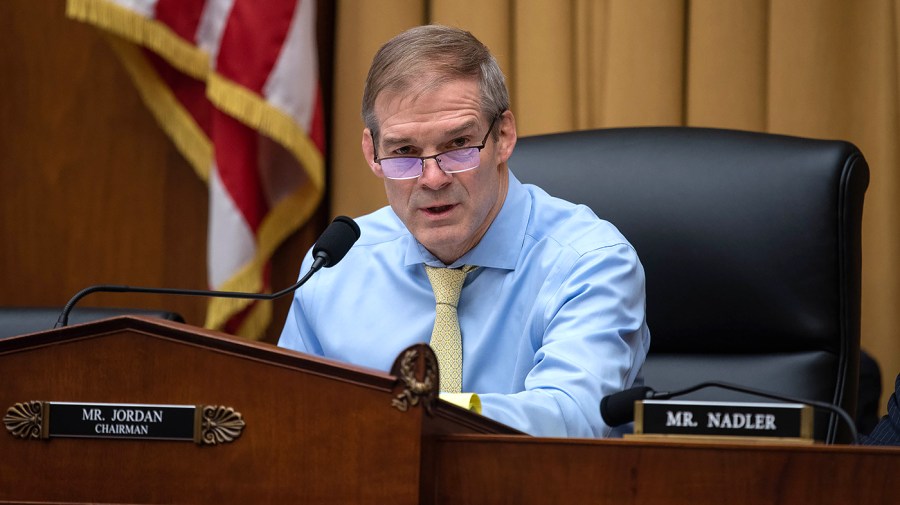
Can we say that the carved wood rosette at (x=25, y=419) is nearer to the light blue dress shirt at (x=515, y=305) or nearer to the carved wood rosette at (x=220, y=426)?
the carved wood rosette at (x=220, y=426)

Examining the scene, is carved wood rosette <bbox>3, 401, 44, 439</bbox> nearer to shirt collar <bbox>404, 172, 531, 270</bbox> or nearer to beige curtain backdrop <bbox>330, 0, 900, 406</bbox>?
shirt collar <bbox>404, 172, 531, 270</bbox>

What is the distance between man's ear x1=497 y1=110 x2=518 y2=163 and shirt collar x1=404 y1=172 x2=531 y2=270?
2.3 inches

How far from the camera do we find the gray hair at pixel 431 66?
1.87 meters

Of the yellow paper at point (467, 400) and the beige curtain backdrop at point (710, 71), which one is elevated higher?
the beige curtain backdrop at point (710, 71)

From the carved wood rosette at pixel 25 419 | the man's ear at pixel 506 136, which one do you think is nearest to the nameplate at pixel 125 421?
the carved wood rosette at pixel 25 419

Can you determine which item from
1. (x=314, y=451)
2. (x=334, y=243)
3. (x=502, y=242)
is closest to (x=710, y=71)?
(x=502, y=242)

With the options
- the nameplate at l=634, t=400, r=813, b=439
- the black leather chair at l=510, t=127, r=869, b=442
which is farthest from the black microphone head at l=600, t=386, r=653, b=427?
the black leather chair at l=510, t=127, r=869, b=442

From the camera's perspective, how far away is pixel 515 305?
1.91m

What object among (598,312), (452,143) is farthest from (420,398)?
(452,143)

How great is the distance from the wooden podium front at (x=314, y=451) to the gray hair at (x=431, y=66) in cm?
88

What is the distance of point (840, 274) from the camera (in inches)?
74.6

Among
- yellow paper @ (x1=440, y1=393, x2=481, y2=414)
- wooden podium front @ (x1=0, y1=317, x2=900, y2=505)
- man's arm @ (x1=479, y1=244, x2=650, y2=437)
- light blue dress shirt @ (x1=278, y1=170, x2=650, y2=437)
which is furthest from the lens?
light blue dress shirt @ (x1=278, y1=170, x2=650, y2=437)

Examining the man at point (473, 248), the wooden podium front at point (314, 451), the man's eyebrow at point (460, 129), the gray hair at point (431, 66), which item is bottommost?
the wooden podium front at point (314, 451)

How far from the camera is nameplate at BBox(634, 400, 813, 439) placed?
98 cm
